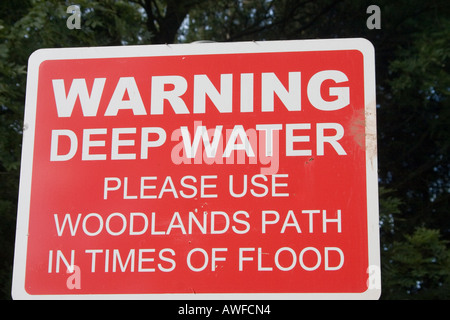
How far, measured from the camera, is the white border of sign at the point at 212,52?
1742 mm

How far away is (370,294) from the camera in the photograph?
1.73 meters

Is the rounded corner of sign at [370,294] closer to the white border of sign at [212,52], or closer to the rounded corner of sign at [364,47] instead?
the white border of sign at [212,52]

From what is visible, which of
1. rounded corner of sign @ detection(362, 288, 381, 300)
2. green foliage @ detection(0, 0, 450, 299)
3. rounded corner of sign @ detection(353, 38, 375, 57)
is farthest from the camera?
green foliage @ detection(0, 0, 450, 299)

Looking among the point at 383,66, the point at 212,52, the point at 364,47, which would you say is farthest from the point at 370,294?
the point at 383,66

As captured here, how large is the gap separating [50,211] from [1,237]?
4232 millimetres

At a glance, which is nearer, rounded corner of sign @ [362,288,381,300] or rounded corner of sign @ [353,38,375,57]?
rounded corner of sign @ [362,288,381,300]

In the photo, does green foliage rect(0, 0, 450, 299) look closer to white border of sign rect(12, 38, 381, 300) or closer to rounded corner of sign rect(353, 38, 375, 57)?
white border of sign rect(12, 38, 381, 300)

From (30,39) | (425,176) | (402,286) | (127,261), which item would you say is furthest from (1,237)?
(127,261)

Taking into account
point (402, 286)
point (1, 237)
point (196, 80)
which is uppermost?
point (196, 80)

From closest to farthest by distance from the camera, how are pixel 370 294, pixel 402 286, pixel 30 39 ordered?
pixel 370 294 → pixel 30 39 → pixel 402 286

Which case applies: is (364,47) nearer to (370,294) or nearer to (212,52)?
(212,52)

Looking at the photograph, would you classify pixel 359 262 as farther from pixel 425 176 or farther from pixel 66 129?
pixel 425 176

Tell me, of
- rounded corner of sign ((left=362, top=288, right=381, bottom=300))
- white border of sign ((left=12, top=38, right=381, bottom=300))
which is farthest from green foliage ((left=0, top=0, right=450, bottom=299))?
rounded corner of sign ((left=362, top=288, right=381, bottom=300))

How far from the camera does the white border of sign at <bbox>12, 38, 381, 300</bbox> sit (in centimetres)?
174
